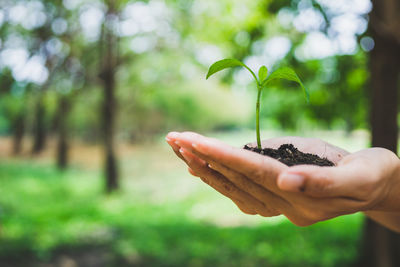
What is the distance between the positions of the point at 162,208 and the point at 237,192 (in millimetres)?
7455

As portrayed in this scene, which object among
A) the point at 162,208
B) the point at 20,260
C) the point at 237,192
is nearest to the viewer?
the point at 237,192

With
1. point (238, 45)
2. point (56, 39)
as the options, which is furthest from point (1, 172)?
point (238, 45)

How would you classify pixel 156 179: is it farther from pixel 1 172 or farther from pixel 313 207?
pixel 313 207

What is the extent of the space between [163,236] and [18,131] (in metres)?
17.5

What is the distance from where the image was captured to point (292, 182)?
106 centimetres

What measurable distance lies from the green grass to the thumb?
4041mm

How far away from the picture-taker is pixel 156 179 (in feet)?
47.8

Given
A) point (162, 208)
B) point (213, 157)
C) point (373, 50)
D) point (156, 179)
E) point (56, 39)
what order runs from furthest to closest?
point (156, 179), point (56, 39), point (162, 208), point (373, 50), point (213, 157)

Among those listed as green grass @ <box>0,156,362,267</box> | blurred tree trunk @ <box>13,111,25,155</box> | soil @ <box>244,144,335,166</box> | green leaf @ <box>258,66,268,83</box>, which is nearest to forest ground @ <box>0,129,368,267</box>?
green grass @ <box>0,156,362,267</box>

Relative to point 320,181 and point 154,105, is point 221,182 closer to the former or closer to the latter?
point 320,181

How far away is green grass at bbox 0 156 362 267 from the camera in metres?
5.00

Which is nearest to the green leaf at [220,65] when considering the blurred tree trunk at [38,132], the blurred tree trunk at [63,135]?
the blurred tree trunk at [63,135]

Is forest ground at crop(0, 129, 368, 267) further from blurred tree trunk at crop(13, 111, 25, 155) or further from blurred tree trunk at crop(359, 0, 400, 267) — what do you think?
blurred tree trunk at crop(13, 111, 25, 155)

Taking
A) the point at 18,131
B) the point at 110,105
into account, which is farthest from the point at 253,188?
the point at 18,131
